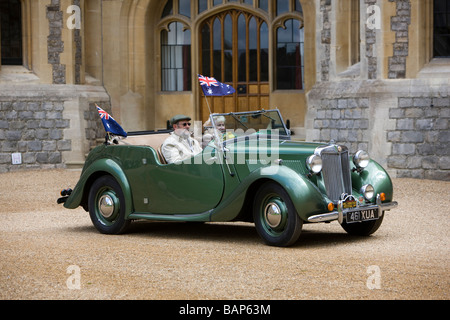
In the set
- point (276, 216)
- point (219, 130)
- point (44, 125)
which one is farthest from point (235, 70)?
point (276, 216)

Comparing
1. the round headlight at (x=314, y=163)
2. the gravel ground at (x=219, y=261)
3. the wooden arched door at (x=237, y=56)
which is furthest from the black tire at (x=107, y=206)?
the wooden arched door at (x=237, y=56)

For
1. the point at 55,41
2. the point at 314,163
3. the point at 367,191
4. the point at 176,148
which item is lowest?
the point at 367,191

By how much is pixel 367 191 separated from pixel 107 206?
8.64ft

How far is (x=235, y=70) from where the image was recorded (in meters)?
19.0

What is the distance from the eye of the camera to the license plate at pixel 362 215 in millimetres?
7087

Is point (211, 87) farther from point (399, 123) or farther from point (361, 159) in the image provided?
point (399, 123)

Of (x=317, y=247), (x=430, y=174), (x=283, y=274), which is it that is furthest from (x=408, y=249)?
(x=430, y=174)

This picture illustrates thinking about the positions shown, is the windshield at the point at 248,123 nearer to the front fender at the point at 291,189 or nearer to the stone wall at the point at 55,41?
the front fender at the point at 291,189

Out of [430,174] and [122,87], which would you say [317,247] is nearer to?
[430,174]

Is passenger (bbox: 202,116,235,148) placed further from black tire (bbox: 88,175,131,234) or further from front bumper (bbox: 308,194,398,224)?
front bumper (bbox: 308,194,398,224)

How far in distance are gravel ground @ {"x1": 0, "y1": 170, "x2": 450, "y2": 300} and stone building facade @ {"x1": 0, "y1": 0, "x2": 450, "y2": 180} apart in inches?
193

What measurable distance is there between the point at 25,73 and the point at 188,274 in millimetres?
11837

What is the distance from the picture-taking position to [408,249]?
6984mm

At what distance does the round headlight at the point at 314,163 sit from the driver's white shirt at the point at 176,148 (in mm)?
1372
